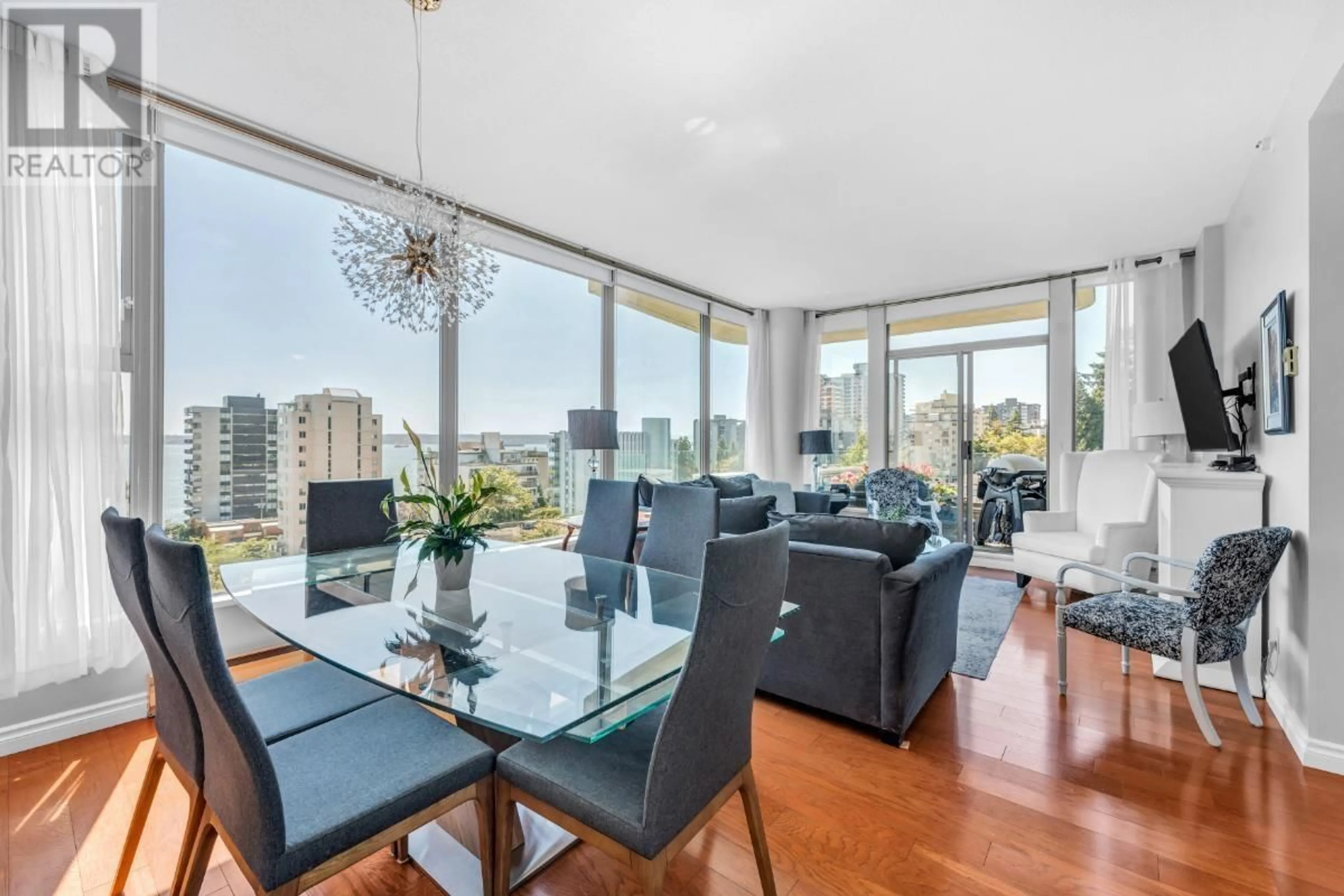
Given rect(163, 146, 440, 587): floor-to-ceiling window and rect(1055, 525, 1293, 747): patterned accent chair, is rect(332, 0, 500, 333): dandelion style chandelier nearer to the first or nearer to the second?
rect(163, 146, 440, 587): floor-to-ceiling window

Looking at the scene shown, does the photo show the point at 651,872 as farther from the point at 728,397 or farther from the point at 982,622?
the point at 728,397

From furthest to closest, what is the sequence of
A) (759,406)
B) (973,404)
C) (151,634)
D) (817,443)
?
(759,406)
(817,443)
(973,404)
(151,634)

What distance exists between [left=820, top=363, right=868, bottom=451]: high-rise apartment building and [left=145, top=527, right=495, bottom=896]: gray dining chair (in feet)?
18.7

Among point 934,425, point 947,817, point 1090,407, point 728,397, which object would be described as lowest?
point 947,817

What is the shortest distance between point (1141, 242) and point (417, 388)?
545cm

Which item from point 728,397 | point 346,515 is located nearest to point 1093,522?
point 728,397

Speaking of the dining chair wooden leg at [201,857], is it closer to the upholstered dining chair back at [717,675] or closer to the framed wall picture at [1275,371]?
the upholstered dining chair back at [717,675]

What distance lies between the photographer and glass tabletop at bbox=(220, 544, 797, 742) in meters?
1.22

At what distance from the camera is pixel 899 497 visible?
5.38 m

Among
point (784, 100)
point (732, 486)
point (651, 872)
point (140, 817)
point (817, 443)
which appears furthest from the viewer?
point (817, 443)

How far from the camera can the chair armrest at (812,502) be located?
18.0ft

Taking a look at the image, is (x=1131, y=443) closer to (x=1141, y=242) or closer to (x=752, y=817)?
(x=1141, y=242)

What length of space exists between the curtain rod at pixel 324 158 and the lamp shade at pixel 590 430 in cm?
135

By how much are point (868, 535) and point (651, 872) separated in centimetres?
158
